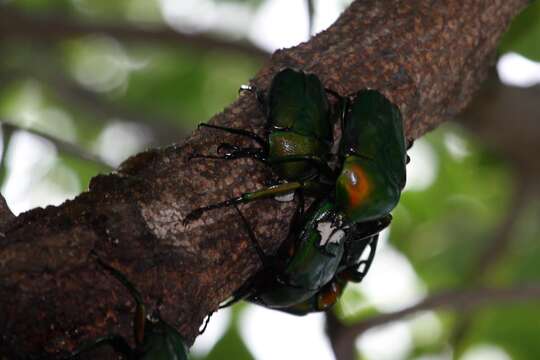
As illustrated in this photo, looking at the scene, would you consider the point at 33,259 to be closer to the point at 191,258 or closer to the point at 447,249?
the point at 191,258

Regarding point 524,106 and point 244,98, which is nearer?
point 244,98

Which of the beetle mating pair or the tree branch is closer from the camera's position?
the beetle mating pair

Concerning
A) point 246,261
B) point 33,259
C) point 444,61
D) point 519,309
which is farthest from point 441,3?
point 519,309

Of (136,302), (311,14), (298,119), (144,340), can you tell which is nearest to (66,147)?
(311,14)

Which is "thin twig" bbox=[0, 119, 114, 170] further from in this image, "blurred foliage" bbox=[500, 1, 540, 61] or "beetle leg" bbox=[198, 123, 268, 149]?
"blurred foliage" bbox=[500, 1, 540, 61]

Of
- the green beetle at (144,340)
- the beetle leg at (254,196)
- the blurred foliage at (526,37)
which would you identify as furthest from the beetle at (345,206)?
the blurred foliage at (526,37)

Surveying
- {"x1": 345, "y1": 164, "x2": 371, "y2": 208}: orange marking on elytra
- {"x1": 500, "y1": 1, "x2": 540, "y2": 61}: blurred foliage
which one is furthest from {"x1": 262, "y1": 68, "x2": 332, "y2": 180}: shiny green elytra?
{"x1": 500, "y1": 1, "x2": 540, "y2": 61}: blurred foliage

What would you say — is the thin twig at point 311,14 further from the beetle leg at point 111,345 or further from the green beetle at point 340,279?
the beetle leg at point 111,345
